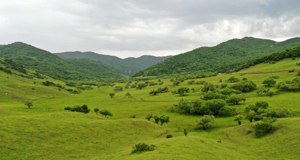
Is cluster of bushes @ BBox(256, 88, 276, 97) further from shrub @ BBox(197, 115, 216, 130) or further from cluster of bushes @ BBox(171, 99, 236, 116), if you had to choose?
shrub @ BBox(197, 115, 216, 130)

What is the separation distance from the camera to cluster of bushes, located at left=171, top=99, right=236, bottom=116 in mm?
98938

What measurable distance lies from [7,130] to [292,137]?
7614cm

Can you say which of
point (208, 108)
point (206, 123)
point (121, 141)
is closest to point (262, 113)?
point (206, 123)

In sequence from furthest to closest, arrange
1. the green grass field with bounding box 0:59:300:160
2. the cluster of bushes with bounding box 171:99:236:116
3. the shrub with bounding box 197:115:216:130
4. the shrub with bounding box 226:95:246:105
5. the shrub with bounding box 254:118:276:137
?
the shrub with bounding box 226:95:246:105 < the cluster of bushes with bounding box 171:99:236:116 < the shrub with bounding box 197:115:216:130 < the shrub with bounding box 254:118:276:137 < the green grass field with bounding box 0:59:300:160

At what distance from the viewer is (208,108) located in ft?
343

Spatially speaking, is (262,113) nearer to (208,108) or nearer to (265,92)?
(208,108)

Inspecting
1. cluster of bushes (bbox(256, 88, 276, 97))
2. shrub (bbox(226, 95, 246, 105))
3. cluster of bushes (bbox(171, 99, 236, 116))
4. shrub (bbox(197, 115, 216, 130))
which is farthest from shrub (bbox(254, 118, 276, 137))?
cluster of bushes (bbox(256, 88, 276, 97))

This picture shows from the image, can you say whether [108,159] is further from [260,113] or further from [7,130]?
[260,113]

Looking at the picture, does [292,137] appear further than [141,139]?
No

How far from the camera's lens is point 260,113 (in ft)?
276

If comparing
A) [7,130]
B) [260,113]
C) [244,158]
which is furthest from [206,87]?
[7,130]

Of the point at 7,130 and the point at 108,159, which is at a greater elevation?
the point at 7,130

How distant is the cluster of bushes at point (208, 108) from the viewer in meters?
98.9

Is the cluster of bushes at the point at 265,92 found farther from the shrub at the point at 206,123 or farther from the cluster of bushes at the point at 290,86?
the shrub at the point at 206,123
